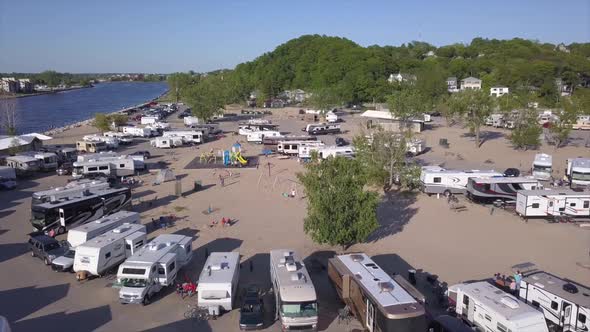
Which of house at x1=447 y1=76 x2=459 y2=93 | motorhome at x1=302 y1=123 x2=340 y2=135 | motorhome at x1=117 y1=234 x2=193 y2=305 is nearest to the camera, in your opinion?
motorhome at x1=117 y1=234 x2=193 y2=305

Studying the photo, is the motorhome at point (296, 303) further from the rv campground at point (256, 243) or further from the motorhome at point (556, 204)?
the motorhome at point (556, 204)

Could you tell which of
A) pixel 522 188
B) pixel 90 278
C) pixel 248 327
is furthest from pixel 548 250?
pixel 90 278

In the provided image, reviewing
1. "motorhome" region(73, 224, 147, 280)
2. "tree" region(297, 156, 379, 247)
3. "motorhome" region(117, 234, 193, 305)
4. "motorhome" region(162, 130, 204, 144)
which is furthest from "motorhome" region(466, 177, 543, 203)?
"motorhome" region(162, 130, 204, 144)

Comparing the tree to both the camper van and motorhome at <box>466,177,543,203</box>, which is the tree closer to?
the camper van

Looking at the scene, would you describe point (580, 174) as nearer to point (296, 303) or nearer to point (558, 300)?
point (558, 300)

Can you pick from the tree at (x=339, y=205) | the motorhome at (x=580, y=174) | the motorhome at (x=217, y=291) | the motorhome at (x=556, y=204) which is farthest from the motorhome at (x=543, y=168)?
the motorhome at (x=217, y=291)
